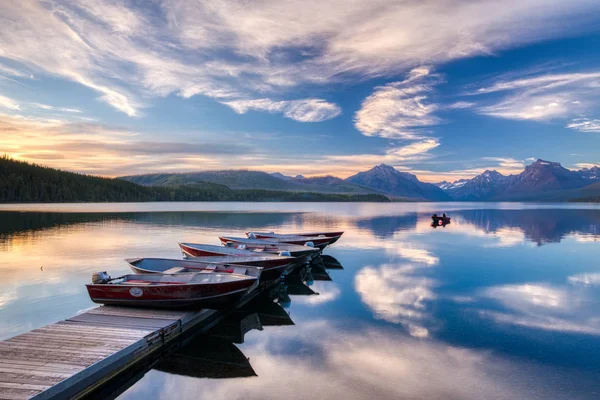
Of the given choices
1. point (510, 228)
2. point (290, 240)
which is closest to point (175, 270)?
point (290, 240)

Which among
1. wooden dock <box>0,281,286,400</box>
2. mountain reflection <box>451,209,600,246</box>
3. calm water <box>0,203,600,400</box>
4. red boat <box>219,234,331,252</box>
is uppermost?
red boat <box>219,234,331,252</box>

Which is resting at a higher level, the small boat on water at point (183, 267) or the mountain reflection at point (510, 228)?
the small boat on water at point (183, 267)

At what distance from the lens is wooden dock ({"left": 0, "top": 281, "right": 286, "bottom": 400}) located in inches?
384

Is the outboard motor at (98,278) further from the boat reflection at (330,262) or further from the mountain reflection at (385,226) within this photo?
the mountain reflection at (385,226)

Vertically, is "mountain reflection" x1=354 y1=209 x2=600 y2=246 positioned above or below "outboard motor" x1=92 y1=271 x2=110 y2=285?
below

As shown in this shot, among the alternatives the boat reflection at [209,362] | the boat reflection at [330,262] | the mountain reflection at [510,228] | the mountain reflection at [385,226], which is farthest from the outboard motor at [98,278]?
the mountain reflection at [385,226]

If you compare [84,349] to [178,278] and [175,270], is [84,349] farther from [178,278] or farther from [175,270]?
[175,270]

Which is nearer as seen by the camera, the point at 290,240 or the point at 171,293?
the point at 171,293

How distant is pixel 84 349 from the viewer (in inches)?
459

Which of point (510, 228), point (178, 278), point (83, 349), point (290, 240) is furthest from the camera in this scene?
point (510, 228)

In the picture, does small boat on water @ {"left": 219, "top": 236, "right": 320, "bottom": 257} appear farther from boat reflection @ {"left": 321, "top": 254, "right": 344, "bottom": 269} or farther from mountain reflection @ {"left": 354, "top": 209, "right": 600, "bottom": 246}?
mountain reflection @ {"left": 354, "top": 209, "right": 600, "bottom": 246}

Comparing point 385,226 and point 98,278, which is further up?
point 98,278

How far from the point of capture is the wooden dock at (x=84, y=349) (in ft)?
32.0

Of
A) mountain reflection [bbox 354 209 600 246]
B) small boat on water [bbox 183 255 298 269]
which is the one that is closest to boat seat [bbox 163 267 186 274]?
small boat on water [bbox 183 255 298 269]
